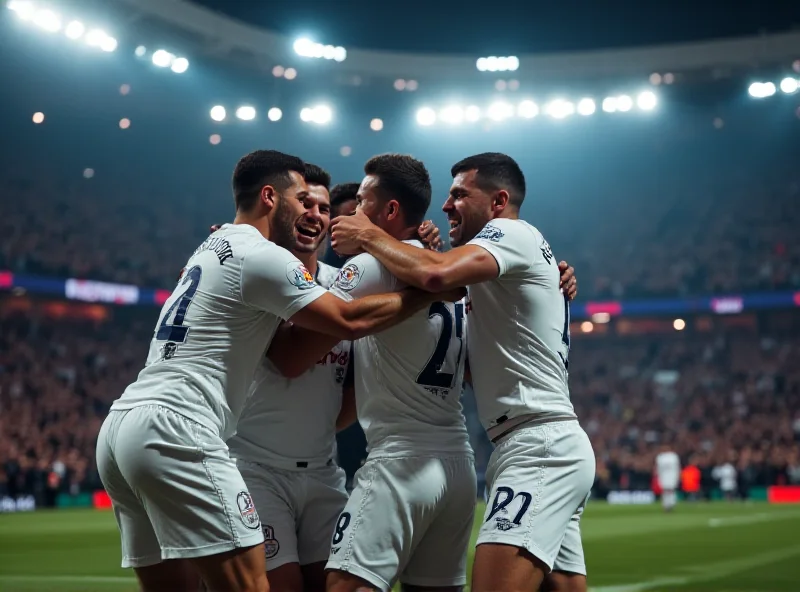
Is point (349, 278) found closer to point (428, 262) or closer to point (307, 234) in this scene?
point (428, 262)

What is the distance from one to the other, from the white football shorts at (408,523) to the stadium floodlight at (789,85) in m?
41.8

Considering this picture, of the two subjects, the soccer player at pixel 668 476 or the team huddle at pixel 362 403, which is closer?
the team huddle at pixel 362 403

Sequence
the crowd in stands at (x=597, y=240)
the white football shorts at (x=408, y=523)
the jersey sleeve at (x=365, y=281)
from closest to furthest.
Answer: the white football shorts at (x=408, y=523)
the jersey sleeve at (x=365, y=281)
the crowd in stands at (x=597, y=240)

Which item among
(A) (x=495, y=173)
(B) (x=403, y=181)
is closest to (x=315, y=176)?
(B) (x=403, y=181)

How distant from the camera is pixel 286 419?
5.17 m

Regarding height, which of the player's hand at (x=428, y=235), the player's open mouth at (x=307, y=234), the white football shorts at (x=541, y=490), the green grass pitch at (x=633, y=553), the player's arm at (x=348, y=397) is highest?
the player's open mouth at (x=307, y=234)

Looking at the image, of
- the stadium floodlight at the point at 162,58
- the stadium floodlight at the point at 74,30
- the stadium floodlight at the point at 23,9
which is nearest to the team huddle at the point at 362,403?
the stadium floodlight at the point at 23,9

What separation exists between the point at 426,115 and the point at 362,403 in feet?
135

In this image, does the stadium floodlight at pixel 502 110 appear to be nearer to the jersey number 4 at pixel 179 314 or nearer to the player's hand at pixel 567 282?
the player's hand at pixel 567 282

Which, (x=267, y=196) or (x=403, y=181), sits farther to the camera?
(x=403, y=181)

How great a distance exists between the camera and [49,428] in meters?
30.5

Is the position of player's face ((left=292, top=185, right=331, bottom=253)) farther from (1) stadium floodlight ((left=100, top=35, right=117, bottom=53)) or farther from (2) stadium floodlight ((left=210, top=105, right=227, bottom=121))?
(2) stadium floodlight ((left=210, top=105, right=227, bottom=121))

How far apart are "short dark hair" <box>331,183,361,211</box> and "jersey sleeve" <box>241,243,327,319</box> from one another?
1.94 m

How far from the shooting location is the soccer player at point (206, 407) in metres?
4.17
